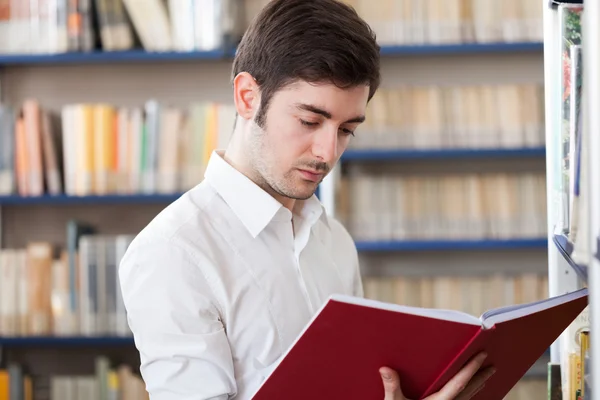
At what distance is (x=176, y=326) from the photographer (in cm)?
121

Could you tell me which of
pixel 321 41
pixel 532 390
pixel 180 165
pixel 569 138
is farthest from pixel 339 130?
pixel 532 390

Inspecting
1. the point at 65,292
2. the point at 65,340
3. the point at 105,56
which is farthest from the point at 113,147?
the point at 65,340

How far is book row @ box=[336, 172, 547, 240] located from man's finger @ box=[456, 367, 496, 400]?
188cm

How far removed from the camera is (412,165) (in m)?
3.34

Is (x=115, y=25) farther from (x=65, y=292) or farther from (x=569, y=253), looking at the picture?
(x=569, y=253)

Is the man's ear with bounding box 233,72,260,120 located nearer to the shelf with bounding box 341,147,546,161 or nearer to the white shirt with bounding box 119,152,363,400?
the white shirt with bounding box 119,152,363,400

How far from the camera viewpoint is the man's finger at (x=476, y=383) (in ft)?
3.96

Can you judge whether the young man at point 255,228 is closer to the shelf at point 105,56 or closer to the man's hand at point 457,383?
the man's hand at point 457,383

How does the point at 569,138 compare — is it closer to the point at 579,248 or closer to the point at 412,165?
the point at 579,248

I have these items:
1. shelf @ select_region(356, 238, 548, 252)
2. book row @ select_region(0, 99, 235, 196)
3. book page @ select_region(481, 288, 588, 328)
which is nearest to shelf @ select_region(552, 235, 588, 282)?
book page @ select_region(481, 288, 588, 328)

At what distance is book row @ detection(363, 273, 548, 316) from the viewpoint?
3100 mm

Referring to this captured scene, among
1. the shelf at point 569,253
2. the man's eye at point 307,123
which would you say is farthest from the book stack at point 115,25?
the shelf at point 569,253

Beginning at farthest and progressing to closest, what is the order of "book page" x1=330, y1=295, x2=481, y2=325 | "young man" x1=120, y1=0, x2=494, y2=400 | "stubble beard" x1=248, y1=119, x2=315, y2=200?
"stubble beard" x1=248, y1=119, x2=315, y2=200 → "young man" x1=120, y1=0, x2=494, y2=400 → "book page" x1=330, y1=295, x2=481, y2=325

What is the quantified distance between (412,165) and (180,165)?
34.7 inches
